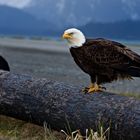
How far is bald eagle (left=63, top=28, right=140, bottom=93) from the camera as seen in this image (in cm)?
924

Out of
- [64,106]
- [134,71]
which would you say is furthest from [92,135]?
[134,71]

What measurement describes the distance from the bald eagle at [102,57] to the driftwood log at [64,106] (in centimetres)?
31

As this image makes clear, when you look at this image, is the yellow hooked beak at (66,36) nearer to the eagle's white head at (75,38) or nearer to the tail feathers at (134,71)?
the eagle's white head at (75,38)

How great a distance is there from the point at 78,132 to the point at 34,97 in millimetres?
979

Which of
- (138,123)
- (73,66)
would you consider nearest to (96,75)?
(138,123)

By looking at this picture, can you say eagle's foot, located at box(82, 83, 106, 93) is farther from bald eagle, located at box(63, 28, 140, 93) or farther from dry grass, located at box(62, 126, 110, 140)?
dry grass, located at box(62, 126, 110, 140)

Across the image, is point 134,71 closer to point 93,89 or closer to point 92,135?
point 93,89

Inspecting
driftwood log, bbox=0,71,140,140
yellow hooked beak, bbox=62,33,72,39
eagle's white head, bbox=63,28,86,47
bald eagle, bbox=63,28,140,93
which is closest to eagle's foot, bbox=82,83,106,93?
driftwood log, bbox=0,71,140,140

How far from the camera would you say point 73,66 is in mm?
27312

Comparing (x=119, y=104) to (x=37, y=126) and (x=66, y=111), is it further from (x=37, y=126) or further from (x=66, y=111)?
(x=37, y=126)

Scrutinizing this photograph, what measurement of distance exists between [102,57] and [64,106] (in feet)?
A: 2.63

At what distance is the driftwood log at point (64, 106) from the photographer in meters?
8.91

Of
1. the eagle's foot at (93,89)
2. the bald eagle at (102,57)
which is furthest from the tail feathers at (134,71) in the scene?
the eagle's foot at (93,89)

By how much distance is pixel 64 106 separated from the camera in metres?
9.50
